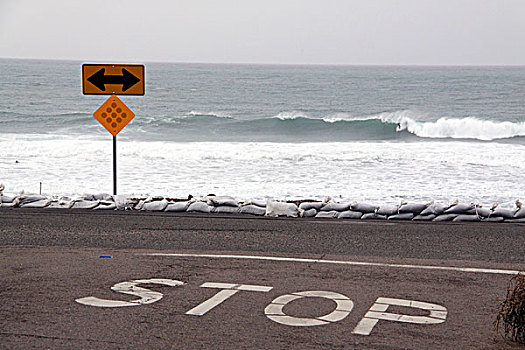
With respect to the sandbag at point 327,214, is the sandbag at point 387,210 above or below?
above

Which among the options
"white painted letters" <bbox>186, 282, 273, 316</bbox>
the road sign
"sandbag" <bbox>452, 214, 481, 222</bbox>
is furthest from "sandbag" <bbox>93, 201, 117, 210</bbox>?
"white painted letters" <bbox>186, 282, 273, 316</bbox>

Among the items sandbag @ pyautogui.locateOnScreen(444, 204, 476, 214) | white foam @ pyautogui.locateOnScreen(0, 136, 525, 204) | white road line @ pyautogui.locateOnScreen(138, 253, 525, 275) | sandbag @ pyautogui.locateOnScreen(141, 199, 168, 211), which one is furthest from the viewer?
white foam @ pyautogui.locateOnScreen(0, 136, 525, 204)

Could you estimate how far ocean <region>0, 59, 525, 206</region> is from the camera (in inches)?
722

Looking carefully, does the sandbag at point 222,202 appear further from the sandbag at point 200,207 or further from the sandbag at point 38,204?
the sandbag at point 38,204

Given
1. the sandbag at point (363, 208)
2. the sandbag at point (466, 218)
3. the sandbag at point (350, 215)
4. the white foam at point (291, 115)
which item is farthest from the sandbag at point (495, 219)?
the white foam at point (291, 115)

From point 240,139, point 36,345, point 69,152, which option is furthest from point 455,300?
point 240,139

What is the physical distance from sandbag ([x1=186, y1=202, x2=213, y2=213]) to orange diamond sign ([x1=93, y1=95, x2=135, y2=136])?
2454 mm

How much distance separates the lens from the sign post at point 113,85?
1310 centimetres

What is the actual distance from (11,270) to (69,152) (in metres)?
19.8

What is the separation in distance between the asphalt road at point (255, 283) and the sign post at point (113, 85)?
3209mm

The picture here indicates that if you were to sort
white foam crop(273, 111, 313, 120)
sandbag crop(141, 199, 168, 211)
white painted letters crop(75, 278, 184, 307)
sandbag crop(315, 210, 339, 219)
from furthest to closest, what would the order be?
white foam crop(273, 111, 313, 120)
sandbag crop(141, 199, 168, 211)
sandbag crop(315, 210, 339, 219)
white painted letters crop(75, 278, 184, 307)

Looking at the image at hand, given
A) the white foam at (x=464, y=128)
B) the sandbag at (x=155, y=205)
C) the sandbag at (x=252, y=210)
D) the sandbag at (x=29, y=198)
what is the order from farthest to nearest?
the white foam at (x=464, y=128) < the sandbag at (x=29, y=198) < the sandbag at (x=155, y=205) < the sandbag at (x=252, y=210)

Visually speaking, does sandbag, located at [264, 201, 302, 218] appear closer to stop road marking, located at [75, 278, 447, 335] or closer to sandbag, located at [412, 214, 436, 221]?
sandbag, located at [412, 214, 436, 221]

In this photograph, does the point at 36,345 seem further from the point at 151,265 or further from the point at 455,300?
the point at 455,300
